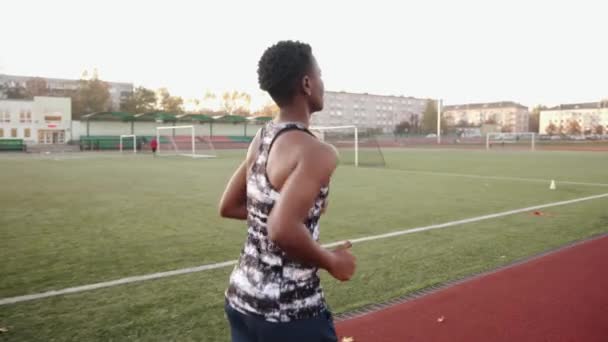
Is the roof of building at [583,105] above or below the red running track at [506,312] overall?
above

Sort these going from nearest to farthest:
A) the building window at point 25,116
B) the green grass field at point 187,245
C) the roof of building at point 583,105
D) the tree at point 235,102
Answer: the green grass field at point 187,245 < the building window at point 25,116 < the tree at point 235,102 < the roof of building at point 583,105

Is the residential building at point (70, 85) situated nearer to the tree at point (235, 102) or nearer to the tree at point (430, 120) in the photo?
the tree at point (235, 102)

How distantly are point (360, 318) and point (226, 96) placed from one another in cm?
10581

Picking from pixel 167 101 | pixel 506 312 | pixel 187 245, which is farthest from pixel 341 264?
pixel 167 101

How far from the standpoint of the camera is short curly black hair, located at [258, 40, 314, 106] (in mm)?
1748

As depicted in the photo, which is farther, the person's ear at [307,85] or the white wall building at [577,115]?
the white wall building at [577,115]

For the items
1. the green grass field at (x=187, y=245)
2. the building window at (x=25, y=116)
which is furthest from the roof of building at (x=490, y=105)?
the green grass field at (x=187, y=245)

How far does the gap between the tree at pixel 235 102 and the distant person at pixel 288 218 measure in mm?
107349

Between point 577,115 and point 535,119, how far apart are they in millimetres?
17353

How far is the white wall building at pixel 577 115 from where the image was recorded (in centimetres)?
16600

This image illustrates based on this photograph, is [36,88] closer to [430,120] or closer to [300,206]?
[430,120]

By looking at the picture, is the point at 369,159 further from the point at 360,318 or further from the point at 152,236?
the point at 360,318

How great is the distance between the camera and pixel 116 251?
663 centimetres

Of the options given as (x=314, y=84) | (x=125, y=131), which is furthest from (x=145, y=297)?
(x=125, y=131)
